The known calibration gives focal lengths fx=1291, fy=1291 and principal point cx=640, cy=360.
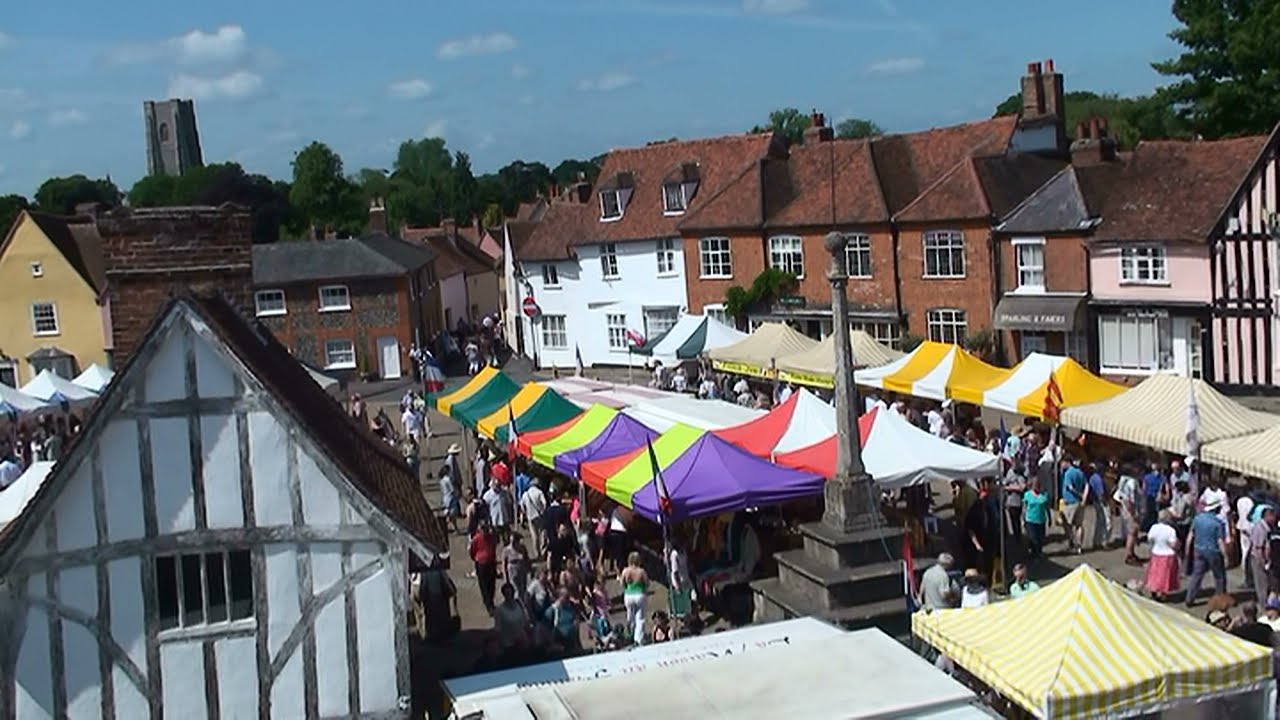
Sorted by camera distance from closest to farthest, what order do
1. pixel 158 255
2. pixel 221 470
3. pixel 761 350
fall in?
1. pixel 221 470
2. pixel 158 255
3. pixel 761 350

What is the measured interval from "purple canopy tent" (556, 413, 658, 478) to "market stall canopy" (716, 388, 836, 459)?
1.16 m

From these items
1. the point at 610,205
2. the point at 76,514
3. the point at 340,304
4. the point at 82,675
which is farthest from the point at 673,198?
the point at 82,675

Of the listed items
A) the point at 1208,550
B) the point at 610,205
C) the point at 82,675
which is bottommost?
the point at 1208,550

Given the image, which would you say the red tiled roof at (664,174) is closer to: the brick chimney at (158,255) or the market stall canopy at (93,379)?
the market stall canopy at (93,379)

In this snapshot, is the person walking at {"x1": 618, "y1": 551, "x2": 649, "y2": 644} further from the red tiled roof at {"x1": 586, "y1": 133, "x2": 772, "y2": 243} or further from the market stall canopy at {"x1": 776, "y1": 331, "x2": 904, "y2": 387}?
the red tiled roof at {"x1": 586, "y1": 133, "x2": 772, "y2": 243}

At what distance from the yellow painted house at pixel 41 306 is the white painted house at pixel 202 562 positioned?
35597 mm

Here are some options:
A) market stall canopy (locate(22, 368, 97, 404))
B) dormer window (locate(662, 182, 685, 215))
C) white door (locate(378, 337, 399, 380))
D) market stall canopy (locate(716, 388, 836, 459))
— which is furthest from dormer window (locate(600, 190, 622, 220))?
market stall canopy (locate(716, 388, 836, 459))

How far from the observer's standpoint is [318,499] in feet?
31.7

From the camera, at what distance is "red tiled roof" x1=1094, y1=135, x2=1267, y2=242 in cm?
2844

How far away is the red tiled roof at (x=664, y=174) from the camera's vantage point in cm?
4004

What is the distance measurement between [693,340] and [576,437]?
12034mm

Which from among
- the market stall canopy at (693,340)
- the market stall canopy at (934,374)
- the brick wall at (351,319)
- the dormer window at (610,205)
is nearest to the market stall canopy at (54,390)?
the brick wall at (351,319)

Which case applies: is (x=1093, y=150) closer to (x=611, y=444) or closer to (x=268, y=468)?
(x=611, y=444)

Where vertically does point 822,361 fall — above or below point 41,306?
below
